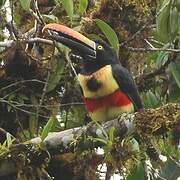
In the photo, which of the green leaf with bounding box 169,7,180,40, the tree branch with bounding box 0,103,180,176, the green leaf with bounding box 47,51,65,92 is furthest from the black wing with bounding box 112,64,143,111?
the tree branch with bounding box 0,103,180,176

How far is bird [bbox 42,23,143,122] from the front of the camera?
3771mm

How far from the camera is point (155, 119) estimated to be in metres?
2.83

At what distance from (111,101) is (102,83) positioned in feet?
0.41

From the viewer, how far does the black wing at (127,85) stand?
3.77 meters

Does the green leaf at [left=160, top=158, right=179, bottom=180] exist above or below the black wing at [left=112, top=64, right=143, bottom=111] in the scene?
below

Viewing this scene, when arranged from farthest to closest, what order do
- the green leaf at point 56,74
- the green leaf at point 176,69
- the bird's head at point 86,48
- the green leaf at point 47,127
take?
the green leaf at point 56,74 → the bird's head at point 86,48 → the green leaf at point 176,69 → the green leaf at point 47,127

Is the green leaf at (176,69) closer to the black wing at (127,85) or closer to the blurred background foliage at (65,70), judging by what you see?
the blurred background foliage at (65,70)

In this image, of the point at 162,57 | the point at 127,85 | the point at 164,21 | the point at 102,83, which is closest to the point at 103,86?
the point at 102,83

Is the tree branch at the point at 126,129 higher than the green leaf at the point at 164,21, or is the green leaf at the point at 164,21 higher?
the green leaf at the point at 164,21

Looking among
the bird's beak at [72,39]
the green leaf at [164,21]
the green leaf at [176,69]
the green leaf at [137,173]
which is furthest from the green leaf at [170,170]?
the bird's beak at [72,39]

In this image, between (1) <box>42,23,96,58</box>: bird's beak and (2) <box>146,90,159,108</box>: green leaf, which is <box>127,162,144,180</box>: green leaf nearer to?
(2) <box>146,90,159,108</box>: green leaf

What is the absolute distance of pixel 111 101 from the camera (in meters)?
3.79

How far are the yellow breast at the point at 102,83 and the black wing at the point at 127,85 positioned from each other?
32 millimetres

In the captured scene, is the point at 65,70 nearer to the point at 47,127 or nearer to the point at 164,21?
the point at 164,21
